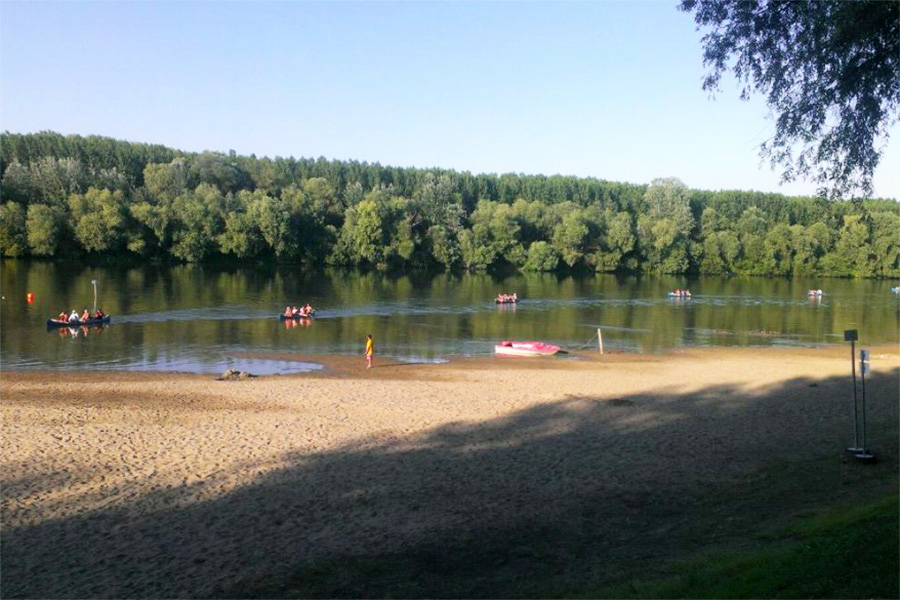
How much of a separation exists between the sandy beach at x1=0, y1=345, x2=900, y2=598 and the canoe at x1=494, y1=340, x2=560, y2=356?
13.3 m

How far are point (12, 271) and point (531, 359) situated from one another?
63265mm

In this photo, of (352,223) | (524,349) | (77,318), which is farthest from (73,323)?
(352,223)

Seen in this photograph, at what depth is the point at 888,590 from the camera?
7.26m

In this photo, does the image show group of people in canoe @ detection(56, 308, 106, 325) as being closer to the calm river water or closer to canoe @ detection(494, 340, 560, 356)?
the calm river water

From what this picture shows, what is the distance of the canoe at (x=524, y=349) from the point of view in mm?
42156

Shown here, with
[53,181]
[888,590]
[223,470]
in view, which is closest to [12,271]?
[53,181]

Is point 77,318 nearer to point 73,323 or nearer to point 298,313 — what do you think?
point 73,323

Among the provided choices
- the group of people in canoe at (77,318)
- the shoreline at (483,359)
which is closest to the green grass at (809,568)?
the shoreline at (483,359)

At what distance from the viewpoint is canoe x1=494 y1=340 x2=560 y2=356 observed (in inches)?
1660

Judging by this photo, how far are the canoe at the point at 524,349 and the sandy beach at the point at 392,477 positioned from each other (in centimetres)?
1329

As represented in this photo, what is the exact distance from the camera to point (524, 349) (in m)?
42.4

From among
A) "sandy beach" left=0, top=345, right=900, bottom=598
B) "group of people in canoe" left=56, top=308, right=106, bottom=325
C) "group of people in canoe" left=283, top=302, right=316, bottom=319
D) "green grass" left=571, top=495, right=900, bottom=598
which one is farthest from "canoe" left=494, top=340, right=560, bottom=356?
"green grass" left=571, top=495, right=900, bottom=598

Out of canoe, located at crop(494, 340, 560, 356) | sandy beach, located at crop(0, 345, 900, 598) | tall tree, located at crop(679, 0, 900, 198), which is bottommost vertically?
sandy beach, located at crop(0, 345, 900, 598)

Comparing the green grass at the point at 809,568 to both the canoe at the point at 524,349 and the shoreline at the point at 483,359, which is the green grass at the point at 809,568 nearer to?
the shoreline at the point at 483,359
